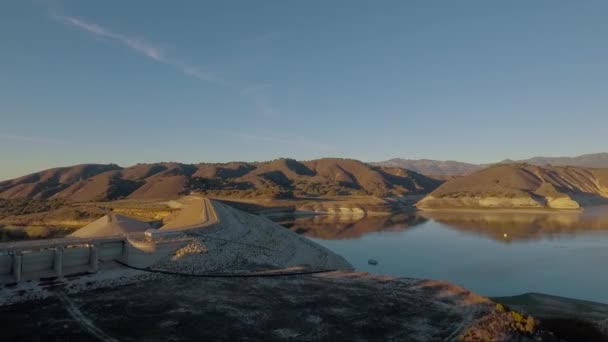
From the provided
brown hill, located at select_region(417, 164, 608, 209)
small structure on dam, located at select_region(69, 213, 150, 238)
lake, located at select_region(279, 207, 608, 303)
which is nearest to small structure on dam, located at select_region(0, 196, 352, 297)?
small structure on dam, located at select_region(69, 213, 150, 238)

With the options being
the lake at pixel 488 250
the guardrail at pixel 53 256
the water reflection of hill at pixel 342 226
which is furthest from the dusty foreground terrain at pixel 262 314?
the water reflection of hill at pixel 342 226

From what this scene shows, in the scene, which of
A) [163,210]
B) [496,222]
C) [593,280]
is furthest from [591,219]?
[163,210]

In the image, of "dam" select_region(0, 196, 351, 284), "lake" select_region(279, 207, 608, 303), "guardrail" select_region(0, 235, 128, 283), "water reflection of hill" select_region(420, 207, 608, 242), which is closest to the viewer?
"guardrail" select_region(0, 235, 128, 283)

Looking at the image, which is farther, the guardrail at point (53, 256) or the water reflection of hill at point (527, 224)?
the water reflection of hill at point (527, 224)

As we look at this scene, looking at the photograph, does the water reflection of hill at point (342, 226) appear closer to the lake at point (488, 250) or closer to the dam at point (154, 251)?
the lake at point (488, 250)

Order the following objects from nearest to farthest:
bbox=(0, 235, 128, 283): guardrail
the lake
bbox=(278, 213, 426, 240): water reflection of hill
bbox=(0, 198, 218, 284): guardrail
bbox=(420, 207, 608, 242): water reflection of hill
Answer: bbox=(0, 235, 128, 283): guardrail
bbox=(0, 198, 218, 284): guardrail
the lake
bbox=(420, 207, 608, 242): water reflection of hill
bbox=(278, 213, 426, 240): water reflection of hill

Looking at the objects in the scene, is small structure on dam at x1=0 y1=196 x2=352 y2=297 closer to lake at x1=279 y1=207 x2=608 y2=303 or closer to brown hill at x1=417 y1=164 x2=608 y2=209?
lake at x1=279 y1=207 x2=608 y2=303
